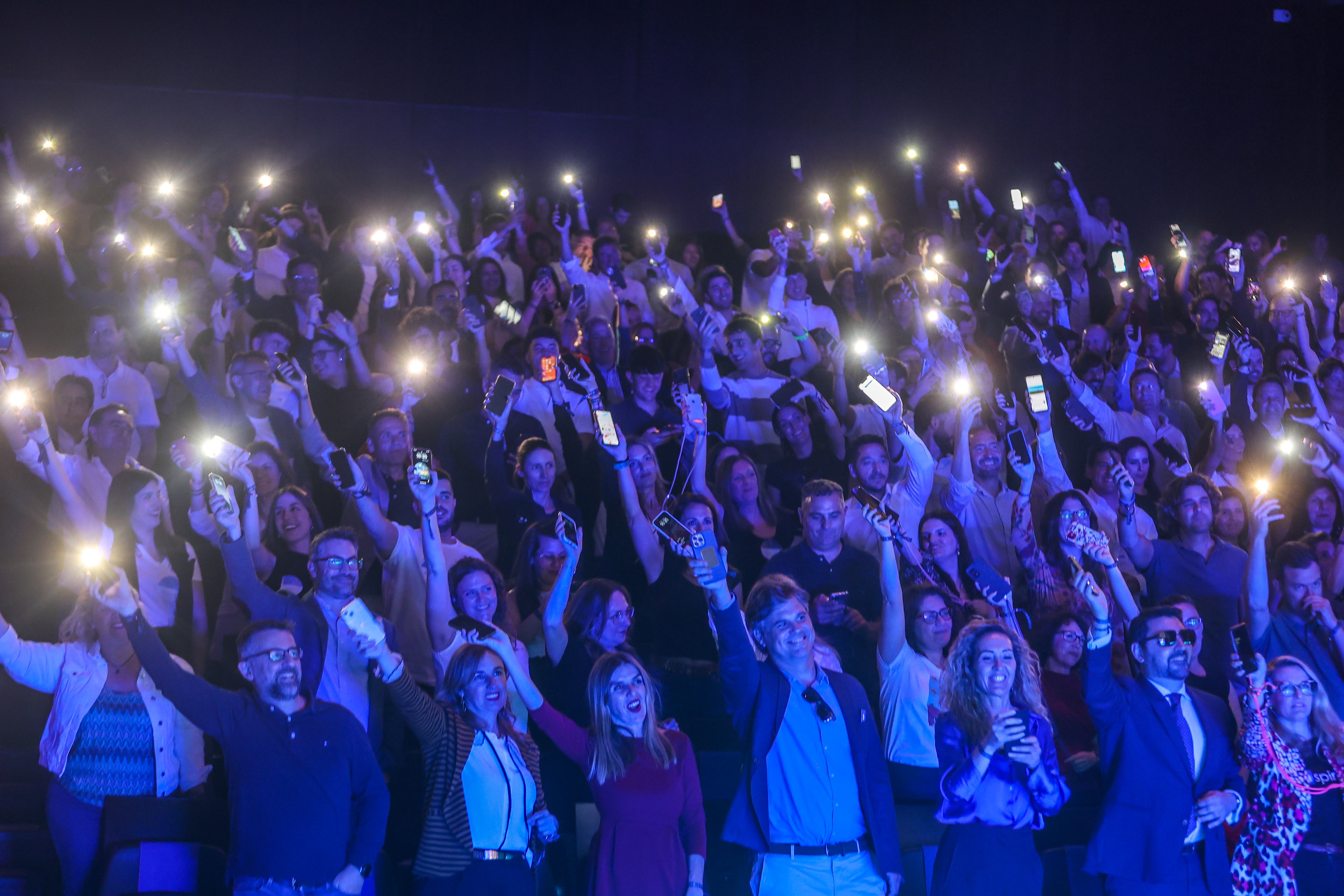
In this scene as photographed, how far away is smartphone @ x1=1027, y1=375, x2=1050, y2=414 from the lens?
5387 millimetres

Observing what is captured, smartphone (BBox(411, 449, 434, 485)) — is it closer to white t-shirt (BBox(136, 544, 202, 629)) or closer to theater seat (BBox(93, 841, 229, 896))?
white t-shirt (BBox(136, 544, 202, 629))

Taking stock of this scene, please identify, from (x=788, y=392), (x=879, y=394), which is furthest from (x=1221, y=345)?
(x=879, y=394)

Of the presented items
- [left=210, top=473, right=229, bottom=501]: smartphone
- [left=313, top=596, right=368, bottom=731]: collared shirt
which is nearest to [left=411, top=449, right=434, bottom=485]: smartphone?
[left=313, top=596, right=368, bottom=731]: collared shirt

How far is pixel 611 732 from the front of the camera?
3490mm

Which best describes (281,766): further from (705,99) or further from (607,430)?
(705,99)

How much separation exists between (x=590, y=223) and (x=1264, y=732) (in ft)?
24.7

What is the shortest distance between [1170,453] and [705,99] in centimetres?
607

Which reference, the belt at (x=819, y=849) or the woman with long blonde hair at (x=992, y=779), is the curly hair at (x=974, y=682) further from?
the belt at (x=819, y=849)

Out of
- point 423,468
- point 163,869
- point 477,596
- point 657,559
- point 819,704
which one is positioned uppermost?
point 423,468

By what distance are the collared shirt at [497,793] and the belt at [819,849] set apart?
750 mm

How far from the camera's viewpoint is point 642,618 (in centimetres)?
464

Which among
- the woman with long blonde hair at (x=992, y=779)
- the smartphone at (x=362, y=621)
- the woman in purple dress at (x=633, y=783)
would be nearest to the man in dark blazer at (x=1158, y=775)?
the woman with long blonde hair at (x=992, y=779)

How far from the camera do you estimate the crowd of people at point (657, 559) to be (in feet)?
11.2

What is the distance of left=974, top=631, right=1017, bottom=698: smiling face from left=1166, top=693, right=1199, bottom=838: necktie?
60 cm
